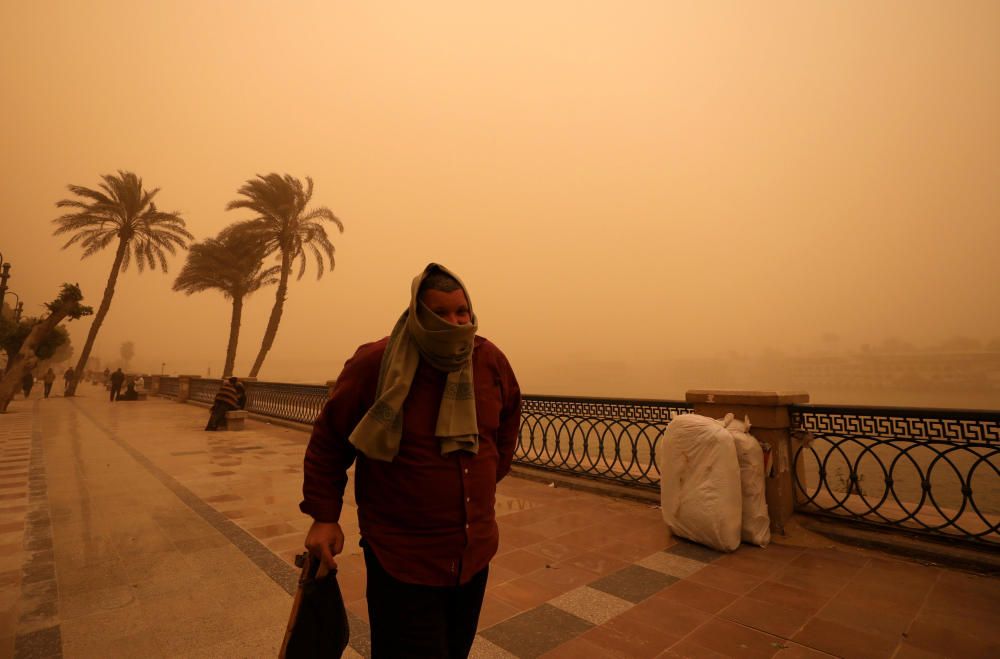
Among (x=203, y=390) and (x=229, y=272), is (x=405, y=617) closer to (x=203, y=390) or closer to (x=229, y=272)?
(x=203, y=390)

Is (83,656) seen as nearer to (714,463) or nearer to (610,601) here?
(610,601)

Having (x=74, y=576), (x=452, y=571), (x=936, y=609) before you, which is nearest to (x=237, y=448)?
(x=74, y=576)

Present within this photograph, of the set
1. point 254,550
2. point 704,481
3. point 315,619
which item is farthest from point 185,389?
point 315,619

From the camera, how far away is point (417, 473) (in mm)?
1552

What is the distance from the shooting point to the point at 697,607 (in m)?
2.94

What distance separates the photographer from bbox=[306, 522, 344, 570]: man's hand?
1556mm

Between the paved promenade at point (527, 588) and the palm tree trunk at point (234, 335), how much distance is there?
17.8m

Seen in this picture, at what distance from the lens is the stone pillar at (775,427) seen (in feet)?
13.8

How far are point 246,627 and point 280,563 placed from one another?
953mm

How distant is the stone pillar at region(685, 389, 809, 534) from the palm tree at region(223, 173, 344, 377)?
65.4ft

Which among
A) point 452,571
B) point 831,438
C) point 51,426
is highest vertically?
point 831,438

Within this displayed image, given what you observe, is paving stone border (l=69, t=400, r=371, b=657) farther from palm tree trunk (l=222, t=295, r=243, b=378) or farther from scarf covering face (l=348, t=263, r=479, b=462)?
palm tree trunk (l=222, t=295, r=243, b=378)

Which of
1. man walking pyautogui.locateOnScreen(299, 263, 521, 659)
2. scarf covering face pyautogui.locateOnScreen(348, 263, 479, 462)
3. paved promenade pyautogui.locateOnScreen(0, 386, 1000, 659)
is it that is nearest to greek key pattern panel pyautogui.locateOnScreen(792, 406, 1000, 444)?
paved promenade pyautogui.locateOnScreen(0, 386, 1000, 659)

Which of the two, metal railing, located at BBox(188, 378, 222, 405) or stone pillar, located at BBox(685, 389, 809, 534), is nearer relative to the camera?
stone pillar, located at BBox(685, 389, 809, 534)
